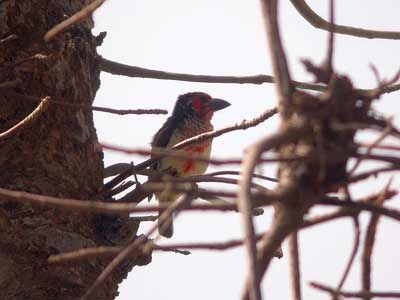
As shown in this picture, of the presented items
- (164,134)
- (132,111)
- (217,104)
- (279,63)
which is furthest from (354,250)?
(217,104)

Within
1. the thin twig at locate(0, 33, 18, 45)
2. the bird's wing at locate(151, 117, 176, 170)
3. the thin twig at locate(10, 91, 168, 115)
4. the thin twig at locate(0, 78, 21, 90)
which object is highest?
the bird's wing at locate(151, 117, 176, 170)

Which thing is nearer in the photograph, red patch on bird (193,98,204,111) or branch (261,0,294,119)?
branch (261,0,294,119)

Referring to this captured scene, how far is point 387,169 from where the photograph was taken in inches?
46.2

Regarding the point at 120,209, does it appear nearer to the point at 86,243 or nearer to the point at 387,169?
the point at 387,169

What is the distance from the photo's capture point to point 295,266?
1373mm

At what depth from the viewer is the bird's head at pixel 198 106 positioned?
691 centimetres

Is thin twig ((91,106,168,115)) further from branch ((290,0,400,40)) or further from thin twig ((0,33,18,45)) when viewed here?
branch ((290,0,400,40))

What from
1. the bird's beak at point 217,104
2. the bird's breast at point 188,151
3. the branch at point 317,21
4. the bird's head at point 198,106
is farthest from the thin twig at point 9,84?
the bird's beak at point 217,104

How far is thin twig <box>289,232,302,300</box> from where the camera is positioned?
1.34 metres

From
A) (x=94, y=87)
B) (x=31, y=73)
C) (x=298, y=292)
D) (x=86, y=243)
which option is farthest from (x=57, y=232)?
(x=298, y=292)

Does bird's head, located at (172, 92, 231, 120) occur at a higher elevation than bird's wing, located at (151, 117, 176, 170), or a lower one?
higher

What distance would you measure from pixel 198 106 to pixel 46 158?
4359mm

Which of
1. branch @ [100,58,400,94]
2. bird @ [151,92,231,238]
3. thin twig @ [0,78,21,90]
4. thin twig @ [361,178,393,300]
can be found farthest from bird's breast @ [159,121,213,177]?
thin twig @ [361,178,393,300]

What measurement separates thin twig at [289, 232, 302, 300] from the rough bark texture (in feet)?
4.07
